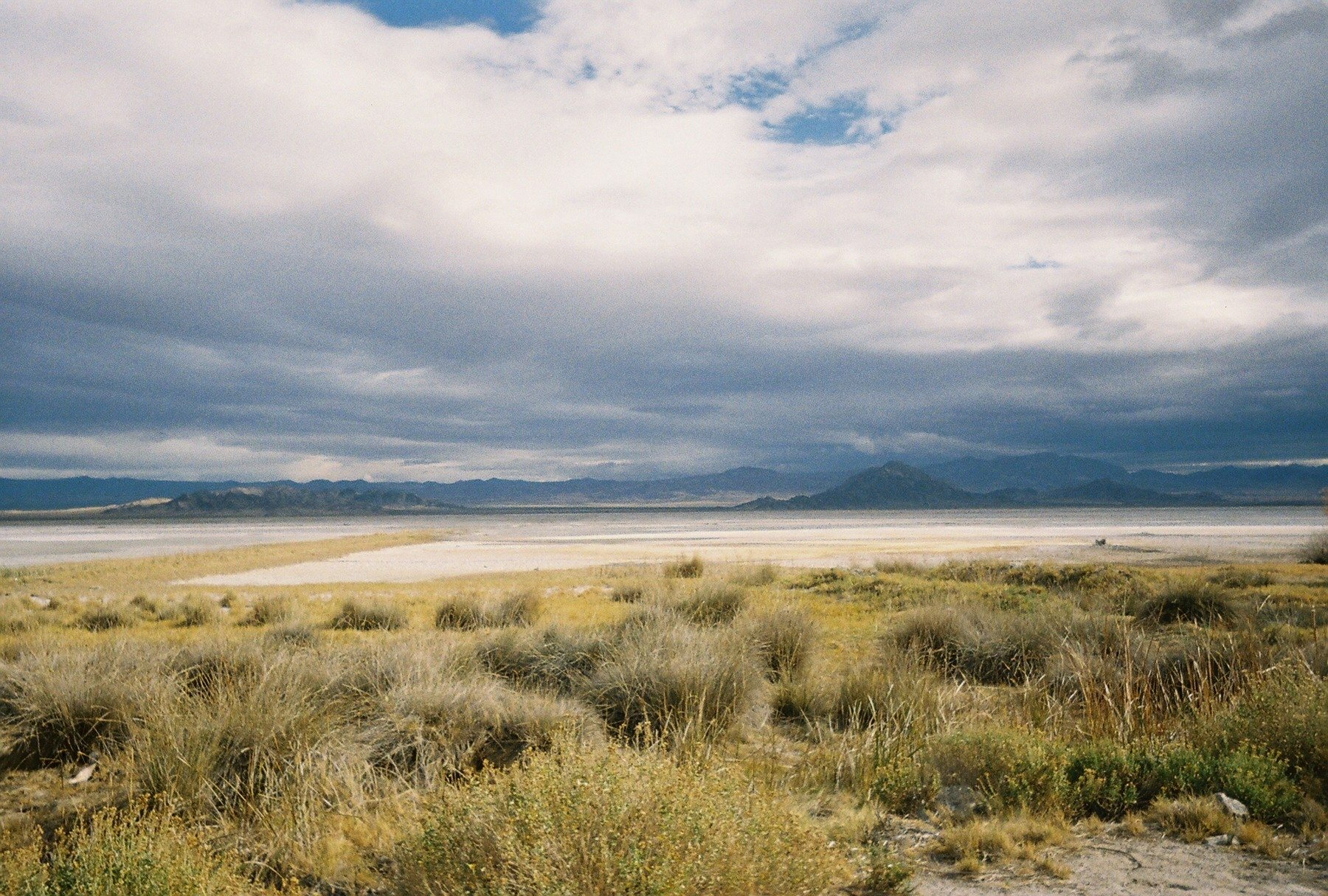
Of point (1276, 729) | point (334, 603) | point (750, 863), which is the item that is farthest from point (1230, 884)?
point (334, 603)

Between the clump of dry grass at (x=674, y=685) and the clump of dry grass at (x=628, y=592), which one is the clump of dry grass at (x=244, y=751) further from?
the clump of dry grass at (x=628, y=592)

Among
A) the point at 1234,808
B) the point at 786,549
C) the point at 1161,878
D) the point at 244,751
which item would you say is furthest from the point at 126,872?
the point at 786,549

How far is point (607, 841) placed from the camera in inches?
172

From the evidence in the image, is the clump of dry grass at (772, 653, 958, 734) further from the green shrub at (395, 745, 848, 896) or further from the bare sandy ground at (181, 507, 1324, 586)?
the bare sandy ground at (181, 507, 1324, 586)

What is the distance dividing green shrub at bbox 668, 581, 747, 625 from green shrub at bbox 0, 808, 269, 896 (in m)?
11.6

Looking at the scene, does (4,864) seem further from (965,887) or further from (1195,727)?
(1195,727)

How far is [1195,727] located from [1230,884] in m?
3.10

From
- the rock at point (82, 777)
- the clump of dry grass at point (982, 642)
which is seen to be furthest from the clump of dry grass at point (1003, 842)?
the rock at point (82, 777)

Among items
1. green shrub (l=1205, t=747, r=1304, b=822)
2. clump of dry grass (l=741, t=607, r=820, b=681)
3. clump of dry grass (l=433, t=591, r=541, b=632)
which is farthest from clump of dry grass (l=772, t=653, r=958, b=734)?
clump of dry grass (l=433, t=591, r=541, b=632)

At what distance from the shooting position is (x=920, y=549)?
53.6 metres

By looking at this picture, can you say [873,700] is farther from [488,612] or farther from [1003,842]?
[488,612]

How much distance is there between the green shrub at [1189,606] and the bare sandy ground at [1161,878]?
12.2 metres

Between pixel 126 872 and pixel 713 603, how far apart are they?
44.8ft

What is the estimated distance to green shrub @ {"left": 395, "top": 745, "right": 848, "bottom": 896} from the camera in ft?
14.0
